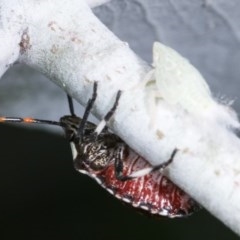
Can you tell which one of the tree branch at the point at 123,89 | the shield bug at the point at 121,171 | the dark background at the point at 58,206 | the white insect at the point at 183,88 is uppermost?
the white insect at the point at 183,88

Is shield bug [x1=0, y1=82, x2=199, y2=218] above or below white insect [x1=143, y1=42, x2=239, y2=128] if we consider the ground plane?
below

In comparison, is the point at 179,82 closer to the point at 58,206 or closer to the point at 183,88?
the point at 183,88

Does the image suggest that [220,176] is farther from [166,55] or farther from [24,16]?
[24,16]

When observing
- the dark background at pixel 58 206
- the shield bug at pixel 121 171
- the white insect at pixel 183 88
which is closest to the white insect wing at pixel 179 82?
the white insect at pixel 183 88

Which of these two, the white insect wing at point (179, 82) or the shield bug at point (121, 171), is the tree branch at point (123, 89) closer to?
the white insect wing at point (179, 82)

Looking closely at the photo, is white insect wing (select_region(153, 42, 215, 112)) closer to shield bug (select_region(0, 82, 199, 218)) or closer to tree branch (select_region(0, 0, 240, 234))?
tree branch (select_region(0, 0, 240, 234))

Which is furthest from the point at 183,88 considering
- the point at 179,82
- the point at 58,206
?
the point at 58,206

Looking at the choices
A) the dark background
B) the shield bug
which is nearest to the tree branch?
the shield bug
